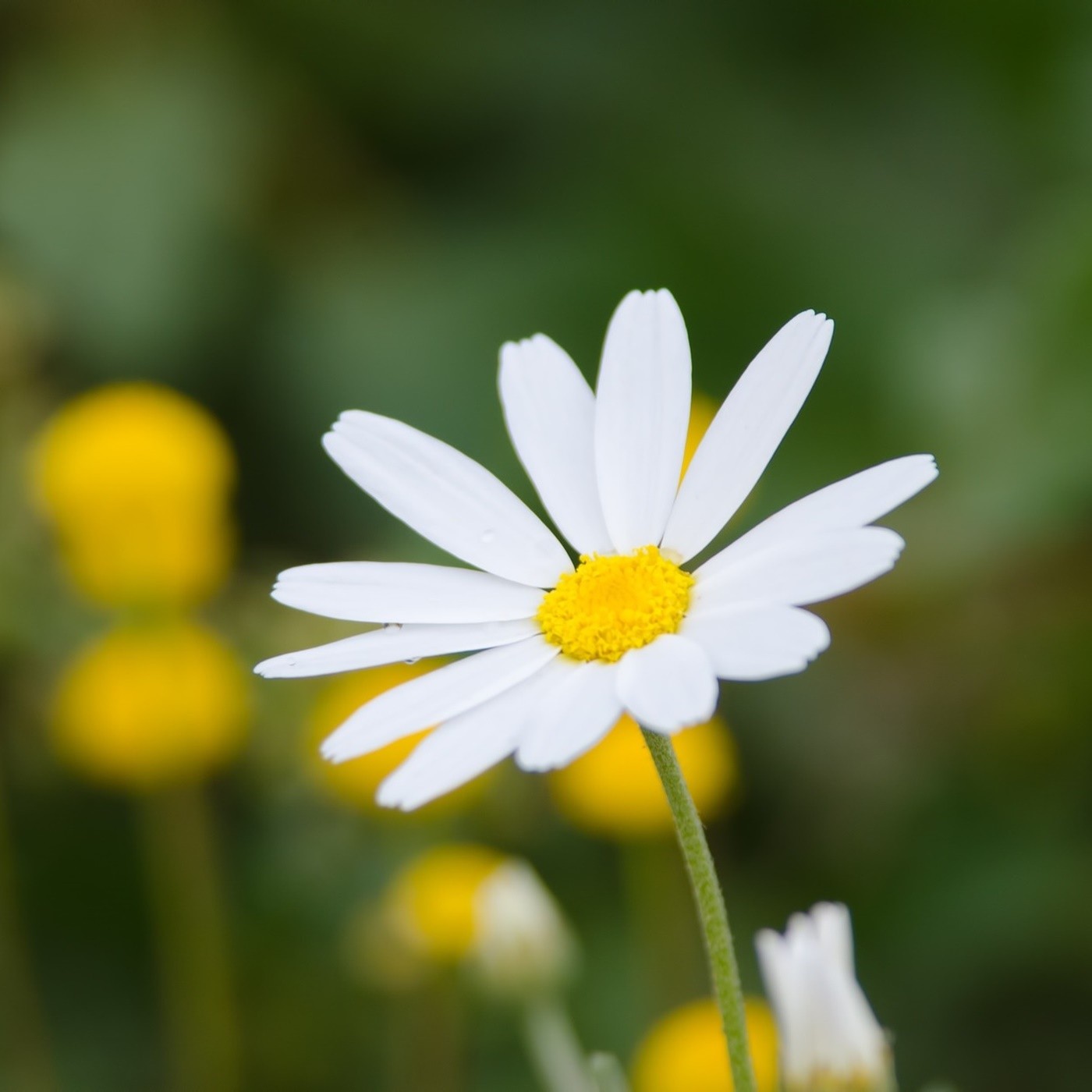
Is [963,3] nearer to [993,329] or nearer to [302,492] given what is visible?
[993,329]

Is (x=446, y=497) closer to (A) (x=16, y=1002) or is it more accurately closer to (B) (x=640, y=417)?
(B) (x=640, y=417)

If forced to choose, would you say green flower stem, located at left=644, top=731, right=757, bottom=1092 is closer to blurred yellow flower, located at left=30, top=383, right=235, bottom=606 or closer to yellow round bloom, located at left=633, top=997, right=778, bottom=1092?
yellow round bloom, located at left=633, top=997, right=778, bottom=1092

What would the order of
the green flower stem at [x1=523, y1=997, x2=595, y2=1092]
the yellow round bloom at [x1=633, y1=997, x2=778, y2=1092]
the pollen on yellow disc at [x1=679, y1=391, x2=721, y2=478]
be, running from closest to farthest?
the green flower stem at [x1=523, y1=997, x2=595, y2=1092] → the yellow round bloom at [x1=633, y1=997, x2=778, y2=1092] → the pollen on yellow disc at [x1=679, y1=391, x2=721, y2=478]

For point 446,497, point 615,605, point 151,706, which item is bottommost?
point 615,605

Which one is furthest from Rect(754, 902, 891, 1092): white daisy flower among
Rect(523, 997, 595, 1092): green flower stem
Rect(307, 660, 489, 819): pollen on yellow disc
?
Rect(307, 660, 489, 819): pollen on yellow disc

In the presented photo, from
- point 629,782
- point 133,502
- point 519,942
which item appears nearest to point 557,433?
point 519,942

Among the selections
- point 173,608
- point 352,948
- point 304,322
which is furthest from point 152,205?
point 352,948
